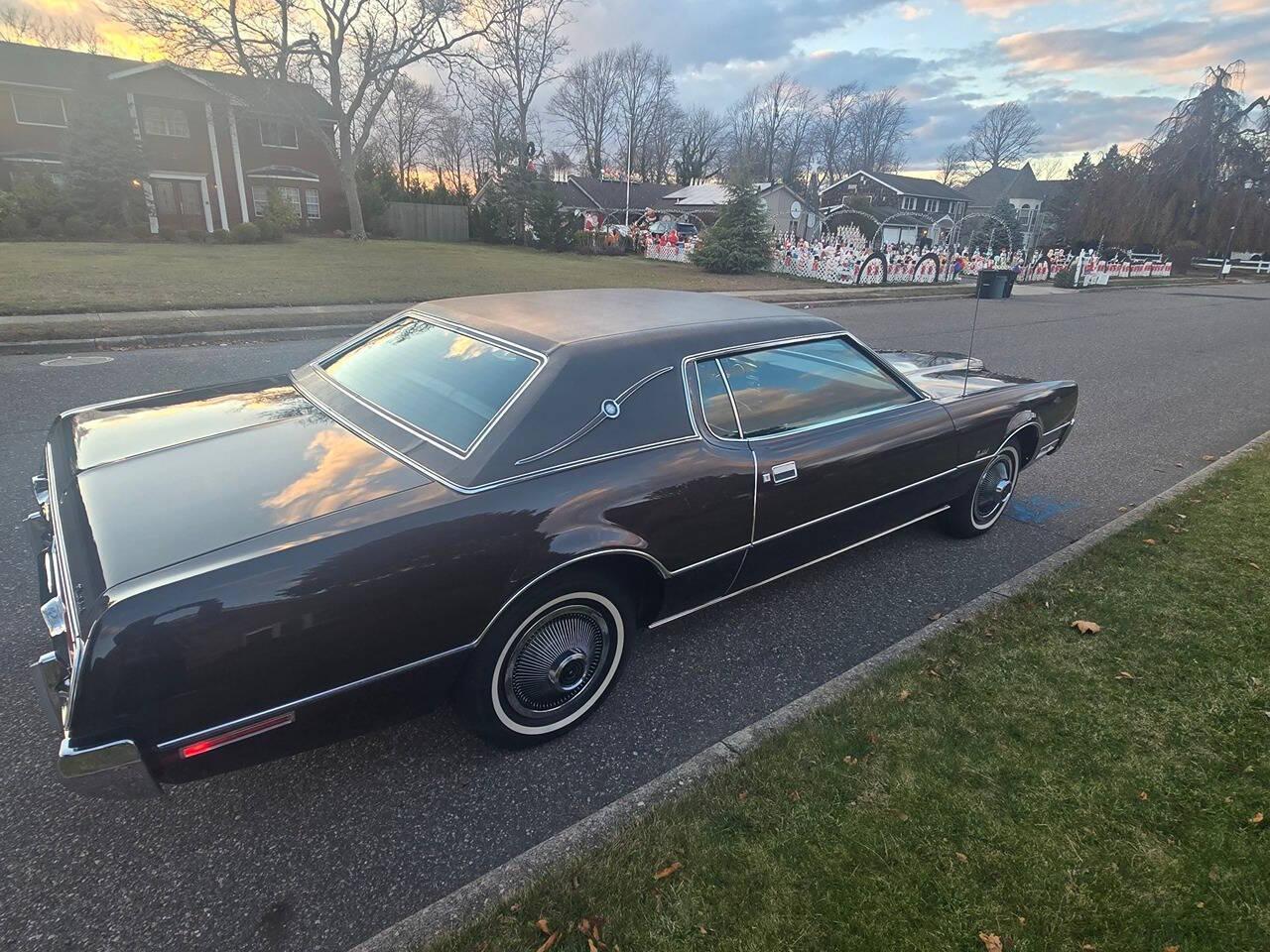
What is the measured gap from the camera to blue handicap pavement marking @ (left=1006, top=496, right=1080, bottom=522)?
15.5 feet

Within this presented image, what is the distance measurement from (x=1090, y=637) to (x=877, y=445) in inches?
50.8

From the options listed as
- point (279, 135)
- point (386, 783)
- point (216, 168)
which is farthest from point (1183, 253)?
point (386, 783)

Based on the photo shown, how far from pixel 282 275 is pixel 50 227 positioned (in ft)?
51.2

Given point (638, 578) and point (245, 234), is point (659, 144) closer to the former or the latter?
point (245, 234)

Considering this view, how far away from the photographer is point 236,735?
5.90 feet

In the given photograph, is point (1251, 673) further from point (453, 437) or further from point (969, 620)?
point (453, 437)

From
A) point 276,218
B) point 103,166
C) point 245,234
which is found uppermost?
point 103,166

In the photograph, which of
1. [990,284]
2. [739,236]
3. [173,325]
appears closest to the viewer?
[990,284]

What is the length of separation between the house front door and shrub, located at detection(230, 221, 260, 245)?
5575mm

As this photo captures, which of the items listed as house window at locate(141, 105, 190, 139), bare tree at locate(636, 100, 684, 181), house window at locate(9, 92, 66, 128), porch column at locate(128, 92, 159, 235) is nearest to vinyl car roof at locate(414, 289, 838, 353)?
porch column at locate(128, 92, 159, 235)

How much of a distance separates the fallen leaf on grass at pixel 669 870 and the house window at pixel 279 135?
41.2m

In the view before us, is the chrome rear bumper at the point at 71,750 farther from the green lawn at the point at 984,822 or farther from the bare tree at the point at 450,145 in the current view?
the bare tree at the point at 450,145

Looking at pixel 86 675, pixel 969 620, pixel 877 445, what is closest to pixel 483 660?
pixel 86 675

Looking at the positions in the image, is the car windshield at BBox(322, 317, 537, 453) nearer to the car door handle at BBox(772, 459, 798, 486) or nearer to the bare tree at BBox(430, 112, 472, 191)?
the car door handle at BBox(772, 459, 798, 486)
